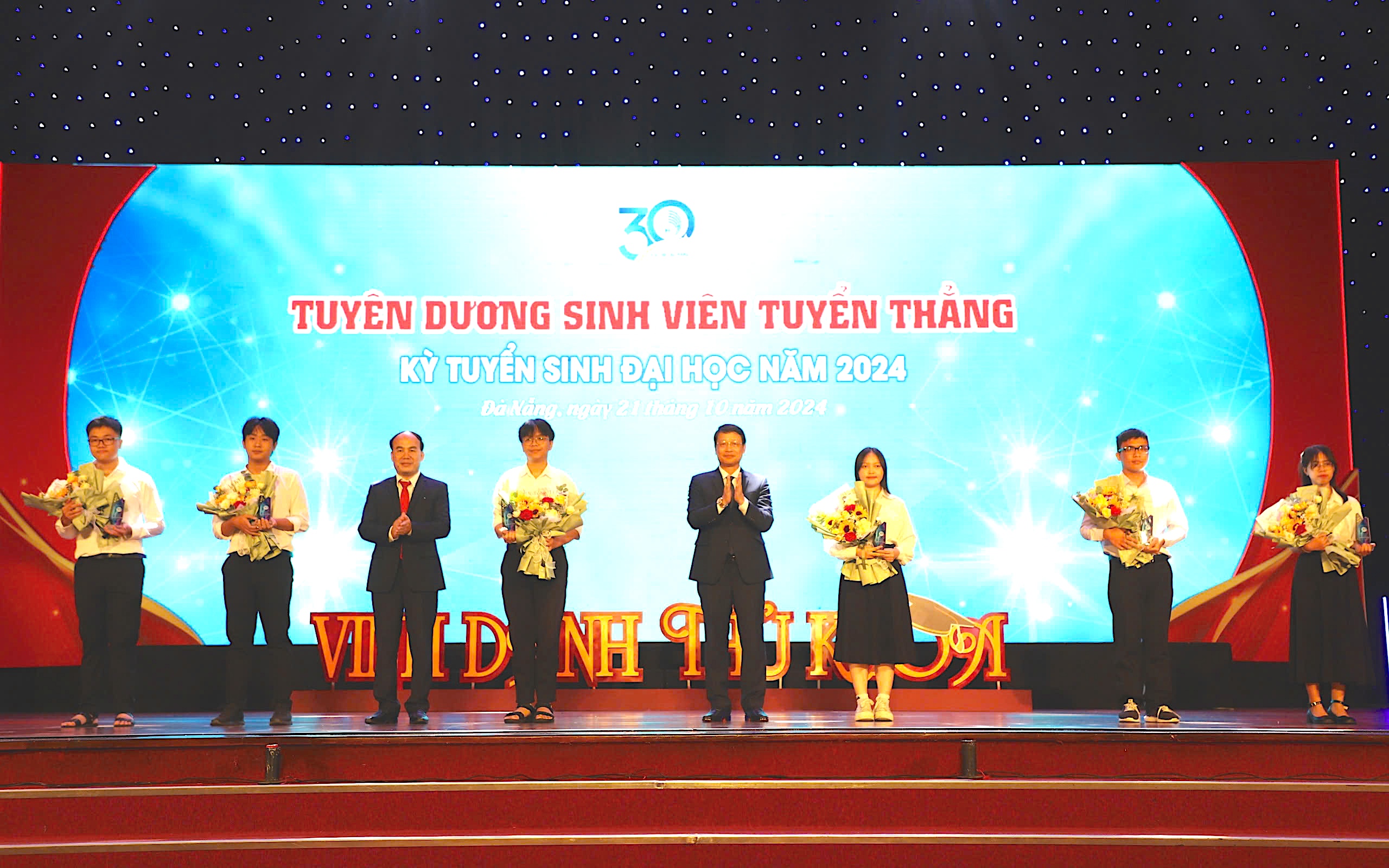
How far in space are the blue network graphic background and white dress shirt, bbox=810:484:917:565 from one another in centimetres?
108

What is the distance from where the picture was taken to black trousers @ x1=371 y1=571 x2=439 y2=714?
14.9 feet

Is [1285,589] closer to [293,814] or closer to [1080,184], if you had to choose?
[1080,184]

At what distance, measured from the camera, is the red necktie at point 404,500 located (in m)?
4.61

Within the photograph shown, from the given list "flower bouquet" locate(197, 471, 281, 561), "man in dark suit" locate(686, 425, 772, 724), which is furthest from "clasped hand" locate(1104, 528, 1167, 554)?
"flower bouquet" locate(197, 471, 281, 561)

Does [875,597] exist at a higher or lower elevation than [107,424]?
lower

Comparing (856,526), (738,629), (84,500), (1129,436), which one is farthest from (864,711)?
(84,500)

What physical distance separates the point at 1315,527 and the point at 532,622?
308 centimetres

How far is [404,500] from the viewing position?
15.3 ft

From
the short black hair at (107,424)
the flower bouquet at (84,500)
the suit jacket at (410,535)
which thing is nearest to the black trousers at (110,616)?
the flower bouquet at (84,500)

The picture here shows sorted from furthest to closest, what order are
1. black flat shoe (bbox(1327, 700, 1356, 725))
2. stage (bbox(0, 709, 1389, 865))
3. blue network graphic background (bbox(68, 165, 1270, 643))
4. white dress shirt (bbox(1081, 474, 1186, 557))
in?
blue network graphic background (bbox(68, 165, 1270, 643)), white dress shirt (bbox(1081, 474, 1186, 557)), black flat shoe (bbox(1327, 700, 1356, 725)), stage (bbox(0, 709, 1389, 865))

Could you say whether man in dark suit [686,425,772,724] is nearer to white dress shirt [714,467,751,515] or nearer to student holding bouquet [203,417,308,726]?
white dress shirt [714,467,751,515]

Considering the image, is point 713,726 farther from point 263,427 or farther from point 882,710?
point 263,427

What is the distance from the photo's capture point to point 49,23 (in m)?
5.84

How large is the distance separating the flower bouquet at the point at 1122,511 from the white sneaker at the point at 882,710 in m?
1.08
